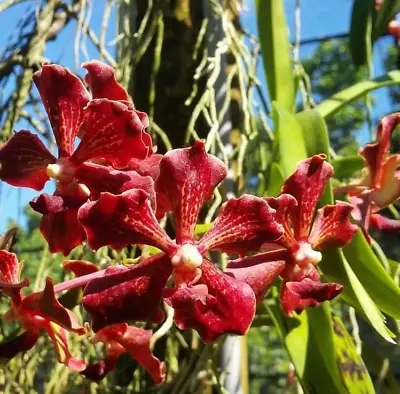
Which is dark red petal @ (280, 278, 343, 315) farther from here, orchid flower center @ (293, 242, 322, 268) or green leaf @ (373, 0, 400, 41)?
green leaf @ (373, 0, 400, 41)

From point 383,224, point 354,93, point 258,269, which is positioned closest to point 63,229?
point 258,269

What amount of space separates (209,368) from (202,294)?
367mm

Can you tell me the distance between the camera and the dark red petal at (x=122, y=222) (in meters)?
0.45

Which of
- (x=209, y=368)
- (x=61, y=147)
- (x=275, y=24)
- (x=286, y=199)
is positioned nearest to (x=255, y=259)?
(x=286, y=199)

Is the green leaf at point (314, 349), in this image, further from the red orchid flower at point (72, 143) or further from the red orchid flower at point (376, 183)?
the red orchid flower at point (72, 143)

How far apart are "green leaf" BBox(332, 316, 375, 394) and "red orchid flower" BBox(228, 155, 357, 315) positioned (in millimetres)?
124

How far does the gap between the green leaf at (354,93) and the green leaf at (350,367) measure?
29cm

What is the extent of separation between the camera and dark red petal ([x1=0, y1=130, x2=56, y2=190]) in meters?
0.53

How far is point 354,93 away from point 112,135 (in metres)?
0.46

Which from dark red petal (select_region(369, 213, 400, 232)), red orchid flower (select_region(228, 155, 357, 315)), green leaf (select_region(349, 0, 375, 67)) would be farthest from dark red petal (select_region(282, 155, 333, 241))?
green leaf (select_region(349, 0, 375, 67))

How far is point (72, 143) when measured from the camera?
54 centimetres

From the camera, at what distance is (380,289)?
639mm

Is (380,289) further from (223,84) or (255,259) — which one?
(223,84)

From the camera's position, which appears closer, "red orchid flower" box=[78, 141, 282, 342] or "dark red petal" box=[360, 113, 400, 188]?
"red orchid flower" box=[78, 141, 282, 342]
